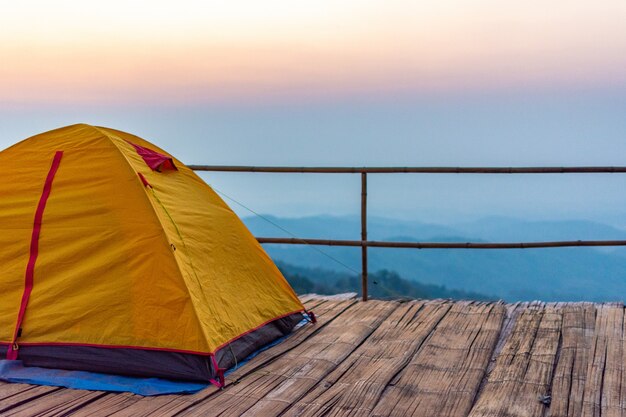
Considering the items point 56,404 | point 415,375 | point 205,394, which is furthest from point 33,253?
point 415,375

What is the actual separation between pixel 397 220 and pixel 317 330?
50.4m

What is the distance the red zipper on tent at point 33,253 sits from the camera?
3648mm

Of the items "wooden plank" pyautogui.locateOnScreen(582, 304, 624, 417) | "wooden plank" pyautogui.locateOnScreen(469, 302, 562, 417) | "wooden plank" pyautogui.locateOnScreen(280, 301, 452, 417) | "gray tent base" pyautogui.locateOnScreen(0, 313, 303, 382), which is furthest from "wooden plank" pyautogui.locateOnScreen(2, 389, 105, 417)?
"wooden plank" pyautogui.locateOnScreen(582, 304, 624, 417)

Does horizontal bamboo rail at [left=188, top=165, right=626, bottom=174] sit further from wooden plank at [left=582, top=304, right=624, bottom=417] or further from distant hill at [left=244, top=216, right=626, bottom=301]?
distant hill at [left=244, top=216, right=626, bottom=301]

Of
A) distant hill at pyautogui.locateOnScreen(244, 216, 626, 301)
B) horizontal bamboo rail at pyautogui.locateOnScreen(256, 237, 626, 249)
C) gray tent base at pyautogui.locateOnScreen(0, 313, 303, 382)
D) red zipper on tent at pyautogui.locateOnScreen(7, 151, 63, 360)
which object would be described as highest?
red zipper on tent at pyautogui.locateOnScreen(7, 151, 63, 360)

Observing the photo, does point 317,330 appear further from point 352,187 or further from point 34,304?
point 34,304

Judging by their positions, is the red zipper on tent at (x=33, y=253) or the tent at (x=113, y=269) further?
the red zipper on tent at (x=33, y=253)

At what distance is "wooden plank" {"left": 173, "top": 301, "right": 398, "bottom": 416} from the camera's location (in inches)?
124

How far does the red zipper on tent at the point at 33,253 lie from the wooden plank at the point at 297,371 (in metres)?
1.13

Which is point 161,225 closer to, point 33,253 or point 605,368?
point 33,253

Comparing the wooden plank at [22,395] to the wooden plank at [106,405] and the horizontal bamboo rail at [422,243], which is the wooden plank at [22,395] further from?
the horizontal bamboo rail at [422,243]

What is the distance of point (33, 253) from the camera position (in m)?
3.78

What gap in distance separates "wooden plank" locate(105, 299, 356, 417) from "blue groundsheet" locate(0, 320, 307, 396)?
0.06 meters

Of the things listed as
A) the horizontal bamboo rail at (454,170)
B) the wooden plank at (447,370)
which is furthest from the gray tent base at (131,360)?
the horizontal bamboo rail at (454,170)
